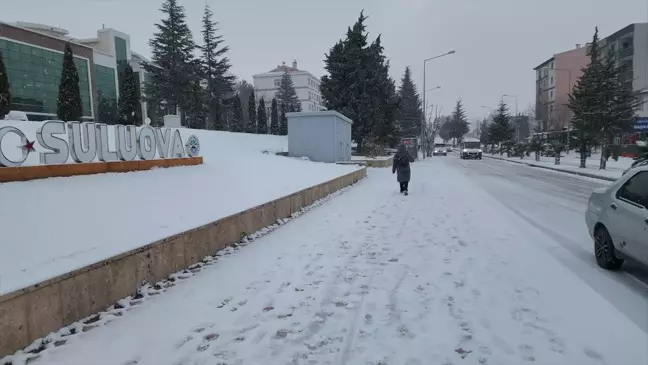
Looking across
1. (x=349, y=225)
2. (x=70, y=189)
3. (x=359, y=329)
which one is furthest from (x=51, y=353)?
(x=349, y=225)

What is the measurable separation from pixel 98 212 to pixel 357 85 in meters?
31.9

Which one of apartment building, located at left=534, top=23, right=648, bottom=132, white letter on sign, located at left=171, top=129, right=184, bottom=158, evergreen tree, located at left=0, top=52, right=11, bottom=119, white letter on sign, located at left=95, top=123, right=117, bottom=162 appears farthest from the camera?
apartment building, located at left=534, top=23, right=648, bottom=132

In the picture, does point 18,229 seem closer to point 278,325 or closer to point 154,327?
point 154,327

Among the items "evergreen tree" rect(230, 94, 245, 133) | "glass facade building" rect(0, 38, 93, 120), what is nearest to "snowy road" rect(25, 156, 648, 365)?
"glass facade building" rect(0, 38, 93, 120)

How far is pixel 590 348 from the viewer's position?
3580 millimetres

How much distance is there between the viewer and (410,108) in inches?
3068

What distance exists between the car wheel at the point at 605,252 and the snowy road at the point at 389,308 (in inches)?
9.1

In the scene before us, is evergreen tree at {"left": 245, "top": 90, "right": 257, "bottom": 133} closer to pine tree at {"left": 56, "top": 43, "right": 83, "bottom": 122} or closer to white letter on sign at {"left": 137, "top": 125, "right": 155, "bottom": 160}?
pine tree at {"left": 56, "top": 43, "right": 83, "bottom": 122}

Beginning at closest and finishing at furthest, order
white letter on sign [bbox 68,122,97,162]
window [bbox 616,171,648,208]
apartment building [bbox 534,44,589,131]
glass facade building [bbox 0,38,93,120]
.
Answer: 1. window [bbox 616,171,648,208]
2. white letter on sign [bbox 68,122,97,162]
3. glass facade building [bbox 0,38,93,120]
4. apartment building [bbox 534,44,589,131]

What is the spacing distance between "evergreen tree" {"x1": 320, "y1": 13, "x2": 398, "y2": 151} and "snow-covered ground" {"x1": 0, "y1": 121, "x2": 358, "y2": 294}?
25.5 meters

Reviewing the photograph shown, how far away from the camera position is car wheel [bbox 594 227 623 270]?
5645 mm

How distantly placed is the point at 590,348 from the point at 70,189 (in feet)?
25.7

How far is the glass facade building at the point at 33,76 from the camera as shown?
30.6m

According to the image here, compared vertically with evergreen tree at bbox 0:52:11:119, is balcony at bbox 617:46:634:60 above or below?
above
